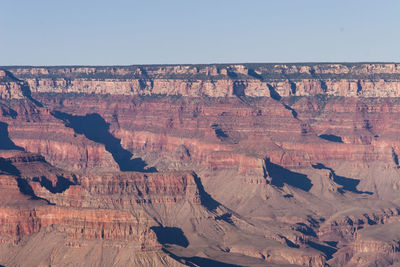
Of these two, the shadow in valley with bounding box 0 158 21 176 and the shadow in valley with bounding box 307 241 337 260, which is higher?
the shadow in valley with bounding box 0 158 21 176

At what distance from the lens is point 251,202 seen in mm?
195375

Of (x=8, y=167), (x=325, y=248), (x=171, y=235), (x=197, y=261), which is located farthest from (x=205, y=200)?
(x=197, y=261)

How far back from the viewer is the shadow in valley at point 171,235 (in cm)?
14850

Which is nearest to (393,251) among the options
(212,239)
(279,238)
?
(279,238)

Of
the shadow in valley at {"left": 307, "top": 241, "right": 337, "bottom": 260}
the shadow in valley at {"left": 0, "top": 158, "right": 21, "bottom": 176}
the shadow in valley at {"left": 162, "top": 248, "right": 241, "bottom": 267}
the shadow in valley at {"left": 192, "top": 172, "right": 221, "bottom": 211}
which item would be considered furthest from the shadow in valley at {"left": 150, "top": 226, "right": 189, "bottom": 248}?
the shadow in valley at {"left": 0, "top": 158, "right": 21, "bottom": 176}

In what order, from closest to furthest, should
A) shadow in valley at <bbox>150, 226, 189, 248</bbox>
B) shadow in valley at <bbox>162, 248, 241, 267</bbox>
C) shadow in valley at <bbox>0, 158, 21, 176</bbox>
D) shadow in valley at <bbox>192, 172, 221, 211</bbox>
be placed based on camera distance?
shadow in valley at <bbox>162, 248, 241, 267</bbox>
shadow in valley at <bbox>150, 226, 189, 248</bbox>
shadow in valley at <bbox>192, 172, 221, 211</bbox>
shadow in valley at <bbox>0, 158, 21, 176</bbox>

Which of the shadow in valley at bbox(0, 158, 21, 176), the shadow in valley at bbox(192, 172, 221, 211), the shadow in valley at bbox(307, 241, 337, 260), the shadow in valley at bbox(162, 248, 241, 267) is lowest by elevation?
the shadow in valley at bbox(307, 241, 337, 260)

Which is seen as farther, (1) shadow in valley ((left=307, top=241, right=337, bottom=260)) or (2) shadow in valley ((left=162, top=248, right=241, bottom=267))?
(1) shadow in valley ((left=307, top=241, right=337, bottom=260))

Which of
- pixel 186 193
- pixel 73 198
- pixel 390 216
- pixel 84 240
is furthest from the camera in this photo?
pixel 390 216

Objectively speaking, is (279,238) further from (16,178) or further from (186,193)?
(16,178)

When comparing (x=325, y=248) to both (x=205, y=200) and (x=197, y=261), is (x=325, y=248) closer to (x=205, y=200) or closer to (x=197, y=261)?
(x=205, y=200)

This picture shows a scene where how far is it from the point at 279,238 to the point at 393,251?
577 inches

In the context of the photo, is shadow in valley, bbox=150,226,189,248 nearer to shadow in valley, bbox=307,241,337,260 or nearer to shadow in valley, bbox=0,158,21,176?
shadow in valley, bbox=307,241,337,260

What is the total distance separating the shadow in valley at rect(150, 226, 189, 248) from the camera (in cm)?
14850
